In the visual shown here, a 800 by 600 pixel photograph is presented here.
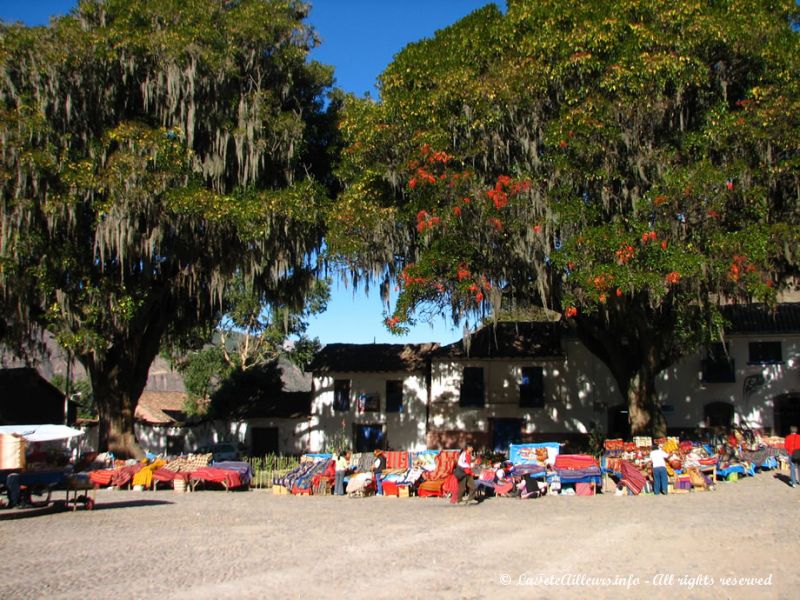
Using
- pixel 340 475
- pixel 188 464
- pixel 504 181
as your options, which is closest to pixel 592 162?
pixel 504 181

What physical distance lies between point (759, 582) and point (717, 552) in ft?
5.54

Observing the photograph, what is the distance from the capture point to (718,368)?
30984mm

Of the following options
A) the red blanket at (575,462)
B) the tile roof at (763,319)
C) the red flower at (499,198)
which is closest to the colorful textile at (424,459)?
the red blanket at (575,462)

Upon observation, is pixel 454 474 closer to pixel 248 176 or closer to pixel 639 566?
pixel 639 566

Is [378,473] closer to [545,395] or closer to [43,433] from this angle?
[43,433]

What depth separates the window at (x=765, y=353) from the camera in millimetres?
30469

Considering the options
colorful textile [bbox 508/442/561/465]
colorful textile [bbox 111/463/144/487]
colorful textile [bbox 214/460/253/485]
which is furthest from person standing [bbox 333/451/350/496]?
colorful textile [bbox 111/463/144/487]

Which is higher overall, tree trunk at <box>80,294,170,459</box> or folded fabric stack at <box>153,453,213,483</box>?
tree trunk at <box>80,294,170,459</box>

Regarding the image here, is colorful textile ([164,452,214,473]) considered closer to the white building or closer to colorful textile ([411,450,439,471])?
colorful textile ([411,450,439,471])

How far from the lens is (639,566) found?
860cm

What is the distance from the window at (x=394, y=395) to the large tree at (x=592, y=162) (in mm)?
14492

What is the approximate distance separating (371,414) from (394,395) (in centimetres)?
141

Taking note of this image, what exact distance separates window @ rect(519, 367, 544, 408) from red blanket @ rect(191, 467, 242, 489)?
53.5ft

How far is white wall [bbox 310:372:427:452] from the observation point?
34.9 meters
